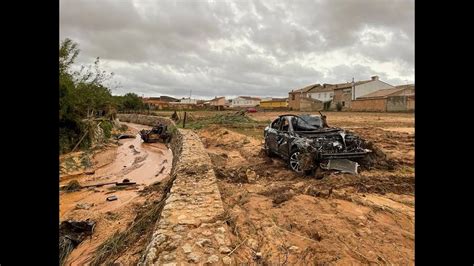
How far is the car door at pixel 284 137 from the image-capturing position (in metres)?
8.17

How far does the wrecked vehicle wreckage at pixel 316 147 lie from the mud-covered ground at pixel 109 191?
4.00 metres

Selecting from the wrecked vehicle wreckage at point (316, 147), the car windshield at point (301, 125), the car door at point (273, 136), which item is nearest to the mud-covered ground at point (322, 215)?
the wrecked vehicle wreckage at point (316, 147)

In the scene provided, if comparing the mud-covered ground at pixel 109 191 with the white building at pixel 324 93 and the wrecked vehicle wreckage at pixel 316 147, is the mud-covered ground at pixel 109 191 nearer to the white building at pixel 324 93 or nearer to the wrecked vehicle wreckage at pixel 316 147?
the wrecked vehicle wreckage at pixel 316 147

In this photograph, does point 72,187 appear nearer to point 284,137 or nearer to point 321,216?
point 284,137

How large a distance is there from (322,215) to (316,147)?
2.69 meters

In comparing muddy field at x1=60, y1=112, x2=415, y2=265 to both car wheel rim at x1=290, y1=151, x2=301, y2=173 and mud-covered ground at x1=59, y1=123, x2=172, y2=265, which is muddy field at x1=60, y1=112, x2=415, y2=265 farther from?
car wheel rim at x1=290, y1=151, x2=301, y2=173

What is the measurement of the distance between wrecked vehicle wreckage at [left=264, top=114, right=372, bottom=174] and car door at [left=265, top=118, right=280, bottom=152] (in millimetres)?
236

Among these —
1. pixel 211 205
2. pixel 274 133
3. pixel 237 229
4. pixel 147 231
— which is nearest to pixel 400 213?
pixel 237 229

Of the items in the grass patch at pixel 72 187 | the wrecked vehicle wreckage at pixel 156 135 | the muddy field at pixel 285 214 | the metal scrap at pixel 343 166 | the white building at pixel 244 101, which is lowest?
the grass patch at pixel 72 187

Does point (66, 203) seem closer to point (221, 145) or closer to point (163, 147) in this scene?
point (221, 145)

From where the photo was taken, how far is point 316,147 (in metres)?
7.12

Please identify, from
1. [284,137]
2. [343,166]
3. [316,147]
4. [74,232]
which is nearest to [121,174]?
[74,232]

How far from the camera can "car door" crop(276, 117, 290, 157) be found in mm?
8172

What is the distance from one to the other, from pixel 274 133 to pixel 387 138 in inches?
312
